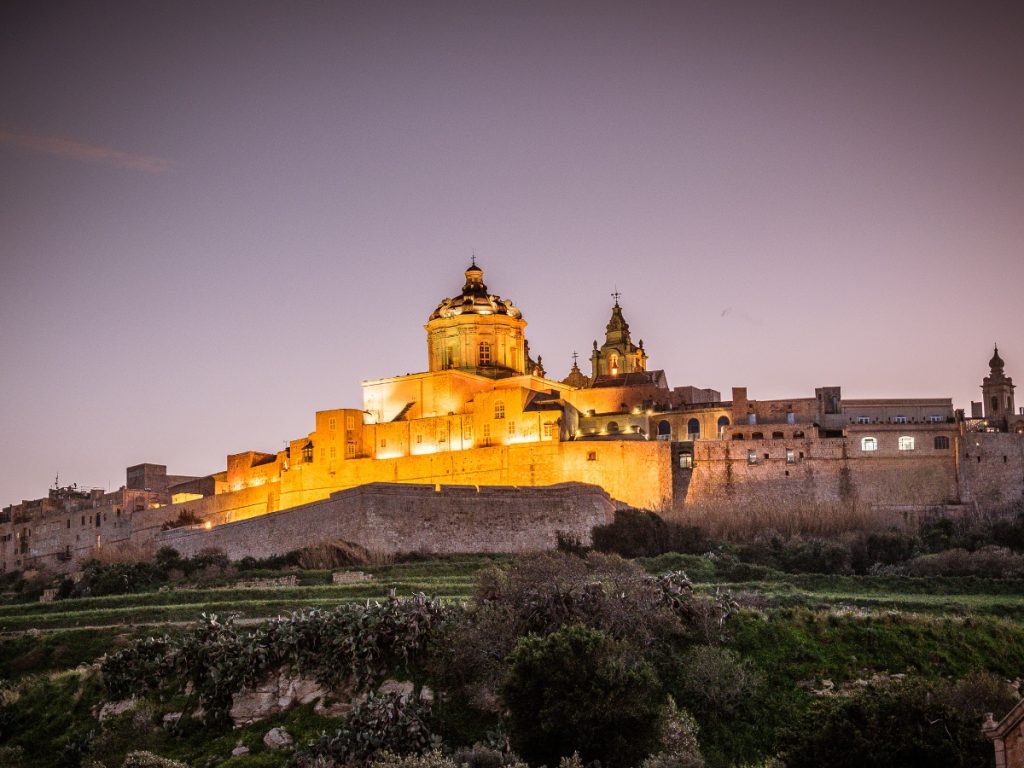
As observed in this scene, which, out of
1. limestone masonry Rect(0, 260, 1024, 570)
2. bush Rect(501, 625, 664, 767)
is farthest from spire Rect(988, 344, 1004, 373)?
bush Rect(501, 625, 664, 767)

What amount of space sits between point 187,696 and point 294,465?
34834mm

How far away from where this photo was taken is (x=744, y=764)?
2269 centimetres

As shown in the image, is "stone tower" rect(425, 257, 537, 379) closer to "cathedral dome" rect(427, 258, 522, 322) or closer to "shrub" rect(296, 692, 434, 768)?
"cathedral dome" rect(427, 258, 522, 322)

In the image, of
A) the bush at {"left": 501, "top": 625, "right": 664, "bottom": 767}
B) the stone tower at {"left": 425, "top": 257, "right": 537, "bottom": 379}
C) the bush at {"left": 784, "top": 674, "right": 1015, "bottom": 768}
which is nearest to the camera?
the bush at {"left": 784, "top": 674, "right": 1015, "bottom": 768}

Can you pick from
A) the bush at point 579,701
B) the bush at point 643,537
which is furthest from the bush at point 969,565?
the bush at point 579,701

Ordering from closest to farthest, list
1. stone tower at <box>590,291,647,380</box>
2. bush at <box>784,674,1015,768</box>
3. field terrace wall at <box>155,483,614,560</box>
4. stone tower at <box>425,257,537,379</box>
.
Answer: bush at <box>784,674,1015,768</box> → field terrace wall at <box>155,483,614,560</box> → stone tower at <box>425,257,537,379</box> → stone tower at <box>590,291,647,380</box>

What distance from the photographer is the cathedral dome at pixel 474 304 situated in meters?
70.8

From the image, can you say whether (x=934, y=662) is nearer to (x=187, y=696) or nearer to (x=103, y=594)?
(x=187, y=696)

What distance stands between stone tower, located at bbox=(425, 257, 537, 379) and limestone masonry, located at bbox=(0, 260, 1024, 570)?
0.56 ft

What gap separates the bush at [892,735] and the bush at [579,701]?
304 cm

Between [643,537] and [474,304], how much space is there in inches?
935

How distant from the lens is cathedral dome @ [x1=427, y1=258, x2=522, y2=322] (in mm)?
70812

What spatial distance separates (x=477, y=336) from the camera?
70.1m

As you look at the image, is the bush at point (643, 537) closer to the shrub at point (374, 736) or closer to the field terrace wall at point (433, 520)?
the field terrace wall at point (433, 520)
